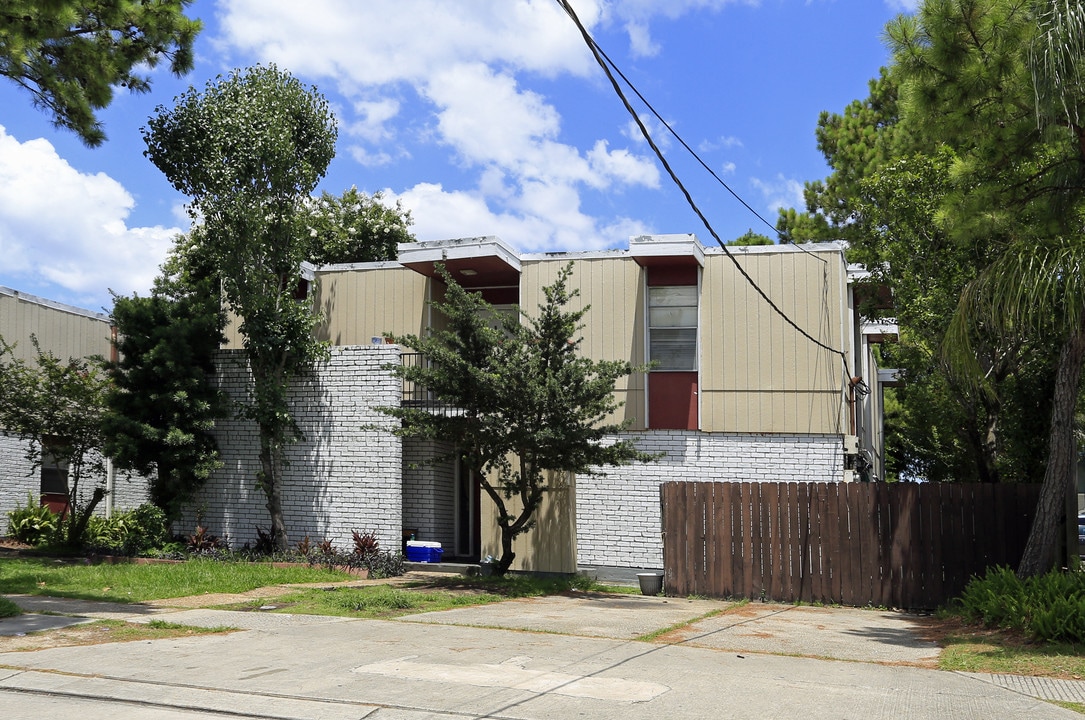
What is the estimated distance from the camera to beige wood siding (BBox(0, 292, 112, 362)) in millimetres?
21141

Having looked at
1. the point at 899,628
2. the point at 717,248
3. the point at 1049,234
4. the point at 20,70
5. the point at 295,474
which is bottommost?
the point at 899,628

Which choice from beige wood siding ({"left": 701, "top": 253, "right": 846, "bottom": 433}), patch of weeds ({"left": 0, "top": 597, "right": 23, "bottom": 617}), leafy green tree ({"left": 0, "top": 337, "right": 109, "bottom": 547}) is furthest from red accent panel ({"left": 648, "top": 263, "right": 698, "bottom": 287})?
patch of weeds ({"left": 0, "top": 597, "right": 23, "bottom": 617})

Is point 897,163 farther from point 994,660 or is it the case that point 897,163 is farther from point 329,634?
point 329,634

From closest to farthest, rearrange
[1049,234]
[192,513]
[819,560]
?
[1049,234] → [819,560] → [192,513]

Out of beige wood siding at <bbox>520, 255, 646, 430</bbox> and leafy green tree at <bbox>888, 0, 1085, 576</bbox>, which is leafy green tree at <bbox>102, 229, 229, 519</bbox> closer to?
beige wood siding at <bbox>520, 255, 646, 430</bbox>

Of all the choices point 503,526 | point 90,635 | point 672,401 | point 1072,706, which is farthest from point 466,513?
point 1072,706

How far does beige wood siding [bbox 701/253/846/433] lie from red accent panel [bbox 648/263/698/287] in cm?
50

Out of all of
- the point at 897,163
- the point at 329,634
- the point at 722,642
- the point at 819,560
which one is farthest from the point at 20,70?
the point at 897,163

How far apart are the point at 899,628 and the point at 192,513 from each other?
1337 cm

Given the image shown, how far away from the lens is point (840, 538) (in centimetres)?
1526

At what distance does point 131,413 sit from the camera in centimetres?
1814

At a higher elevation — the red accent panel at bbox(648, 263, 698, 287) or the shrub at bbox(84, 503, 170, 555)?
the red accent panel at bbox(648, 263, 698, 287)

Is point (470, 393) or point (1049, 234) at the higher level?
point (1049, 234)

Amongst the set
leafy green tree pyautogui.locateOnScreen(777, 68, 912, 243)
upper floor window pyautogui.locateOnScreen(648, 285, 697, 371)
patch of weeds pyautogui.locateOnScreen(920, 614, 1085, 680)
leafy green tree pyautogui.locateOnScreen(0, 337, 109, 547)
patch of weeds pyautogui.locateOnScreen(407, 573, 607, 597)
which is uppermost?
leafy green tree pyautogui.locateOnScreen(777, 68, 912, 243)
